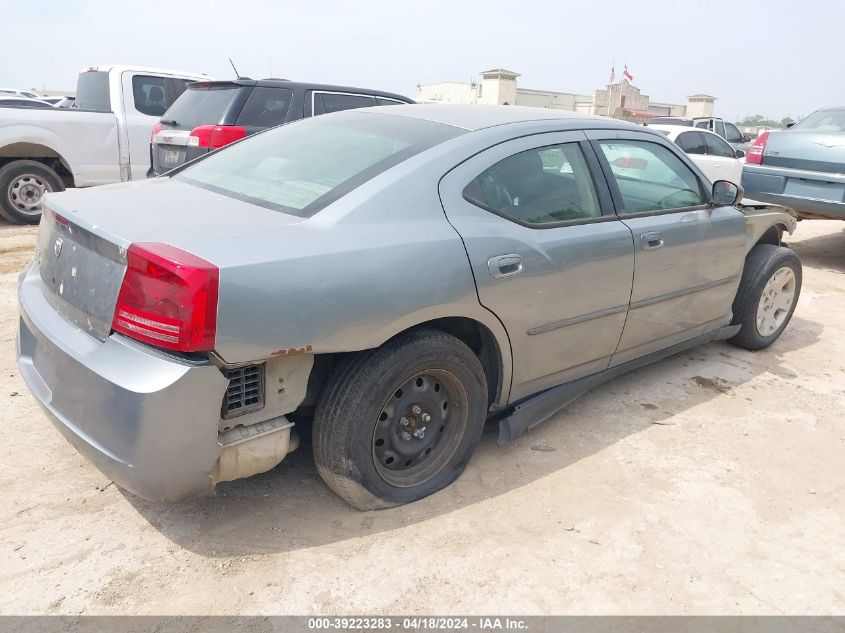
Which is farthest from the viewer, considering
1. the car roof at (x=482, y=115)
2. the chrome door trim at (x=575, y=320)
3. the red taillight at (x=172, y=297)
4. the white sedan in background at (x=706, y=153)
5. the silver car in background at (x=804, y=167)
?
the white sedan in background at (x=706, y=153)

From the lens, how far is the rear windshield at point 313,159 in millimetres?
2715

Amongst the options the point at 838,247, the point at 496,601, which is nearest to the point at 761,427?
the point at 496,601

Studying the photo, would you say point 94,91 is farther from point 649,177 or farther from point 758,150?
point 758,150

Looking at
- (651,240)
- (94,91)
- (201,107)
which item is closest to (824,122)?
(651,240)

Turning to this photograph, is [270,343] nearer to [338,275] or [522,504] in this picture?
[338,275]

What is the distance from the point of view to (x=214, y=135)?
246 inches

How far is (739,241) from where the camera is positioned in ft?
13.6

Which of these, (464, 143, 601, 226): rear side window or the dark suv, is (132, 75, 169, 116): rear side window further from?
(464, 143, 601, 226): rear side window

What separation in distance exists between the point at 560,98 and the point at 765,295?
4164 cm

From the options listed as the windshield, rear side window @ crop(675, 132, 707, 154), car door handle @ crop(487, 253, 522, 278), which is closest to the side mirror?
car door handle @ crop(487, 253, 522, 278)

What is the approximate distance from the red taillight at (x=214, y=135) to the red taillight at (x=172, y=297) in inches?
174

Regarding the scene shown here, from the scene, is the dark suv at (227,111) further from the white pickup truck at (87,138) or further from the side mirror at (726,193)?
the side mirror at (726,193)

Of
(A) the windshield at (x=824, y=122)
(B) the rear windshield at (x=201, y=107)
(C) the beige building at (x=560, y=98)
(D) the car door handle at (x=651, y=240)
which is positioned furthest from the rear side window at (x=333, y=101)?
(C) the beige building at (x=560, y=98)

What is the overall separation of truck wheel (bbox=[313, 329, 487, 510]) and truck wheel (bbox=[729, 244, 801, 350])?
257 centimetres
